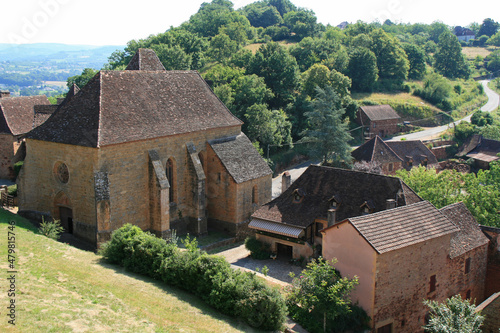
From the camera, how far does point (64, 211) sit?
3334 cm

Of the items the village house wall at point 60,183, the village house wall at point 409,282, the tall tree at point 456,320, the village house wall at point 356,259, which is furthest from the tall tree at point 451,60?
the village house wall at point 60,183

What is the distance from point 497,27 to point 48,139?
658ft

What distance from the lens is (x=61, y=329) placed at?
1728 centimetres

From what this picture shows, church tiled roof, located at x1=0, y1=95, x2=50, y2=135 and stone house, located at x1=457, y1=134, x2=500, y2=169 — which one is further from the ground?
church tiled roof, located at x1=0, y1=95, x2=50, y2=135

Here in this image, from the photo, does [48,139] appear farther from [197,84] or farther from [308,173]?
[308,173]

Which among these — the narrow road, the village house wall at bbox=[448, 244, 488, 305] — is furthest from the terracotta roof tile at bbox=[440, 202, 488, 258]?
the narrow road

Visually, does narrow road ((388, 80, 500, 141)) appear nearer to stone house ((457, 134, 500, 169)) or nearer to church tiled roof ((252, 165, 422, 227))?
stone house ((457, 134, 500, 169))

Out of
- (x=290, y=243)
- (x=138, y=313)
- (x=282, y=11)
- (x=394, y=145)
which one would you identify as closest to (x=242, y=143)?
(x=290, y=243)

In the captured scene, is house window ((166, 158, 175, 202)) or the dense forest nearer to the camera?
house window ((166, 158, 175, 202))

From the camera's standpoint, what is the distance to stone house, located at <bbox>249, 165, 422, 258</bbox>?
33.2 m

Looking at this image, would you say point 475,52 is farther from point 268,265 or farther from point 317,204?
point 268,265

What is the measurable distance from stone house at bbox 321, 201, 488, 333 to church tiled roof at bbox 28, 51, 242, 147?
49.8 feet

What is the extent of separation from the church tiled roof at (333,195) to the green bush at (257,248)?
1.93 m

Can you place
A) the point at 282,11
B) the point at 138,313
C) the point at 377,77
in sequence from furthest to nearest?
the point at 282,11
the point at 377,77
the point at 138,313
